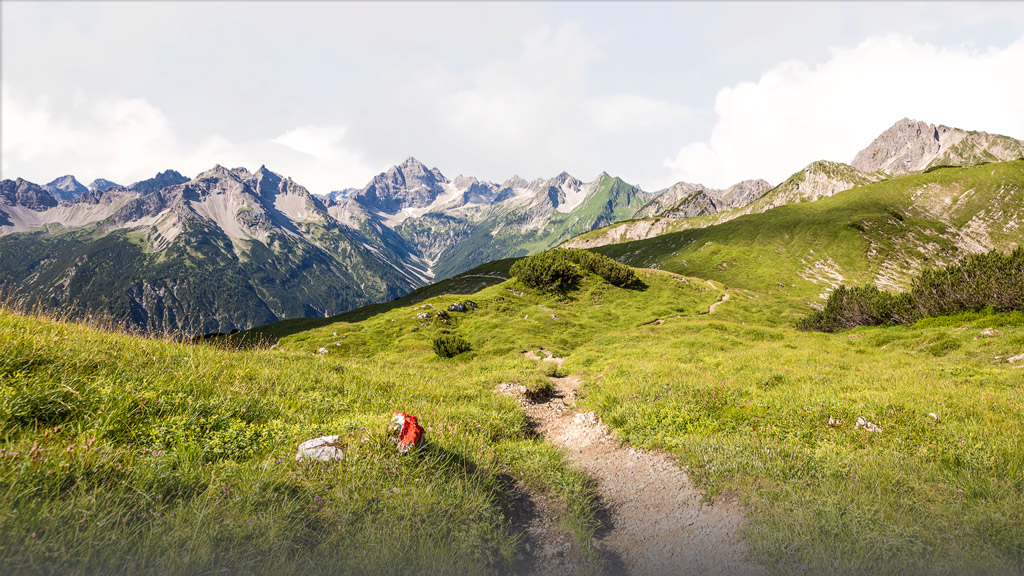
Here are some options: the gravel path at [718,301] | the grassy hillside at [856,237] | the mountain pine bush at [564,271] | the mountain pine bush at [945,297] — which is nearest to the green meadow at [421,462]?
the mountain pine bush at [945,297]

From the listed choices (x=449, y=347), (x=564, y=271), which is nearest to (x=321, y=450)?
(x=449, y=347)

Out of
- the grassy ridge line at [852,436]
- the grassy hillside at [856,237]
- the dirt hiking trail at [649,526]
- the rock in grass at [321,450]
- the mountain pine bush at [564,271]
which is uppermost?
the grassy hillside at [856,237]

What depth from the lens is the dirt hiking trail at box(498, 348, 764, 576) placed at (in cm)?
553

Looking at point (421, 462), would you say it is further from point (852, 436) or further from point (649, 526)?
point (852, 436)

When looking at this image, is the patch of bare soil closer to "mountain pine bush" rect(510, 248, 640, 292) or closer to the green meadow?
the green meadow

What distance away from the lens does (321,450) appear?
586 centimetres

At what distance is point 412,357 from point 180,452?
840 inches

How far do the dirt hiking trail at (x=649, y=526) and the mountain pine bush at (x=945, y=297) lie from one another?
111 feet

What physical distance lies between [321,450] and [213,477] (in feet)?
4.56

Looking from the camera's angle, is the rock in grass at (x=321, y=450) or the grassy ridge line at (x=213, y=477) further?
the rock in grass at (x=321, y=450)

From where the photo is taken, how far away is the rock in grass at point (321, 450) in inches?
226

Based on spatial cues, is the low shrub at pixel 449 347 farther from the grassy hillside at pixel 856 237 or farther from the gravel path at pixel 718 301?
the grassy hillside at pixel 856 237

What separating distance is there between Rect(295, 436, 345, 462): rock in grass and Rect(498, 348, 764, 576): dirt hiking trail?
3312 mm

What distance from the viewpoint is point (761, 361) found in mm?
17078
